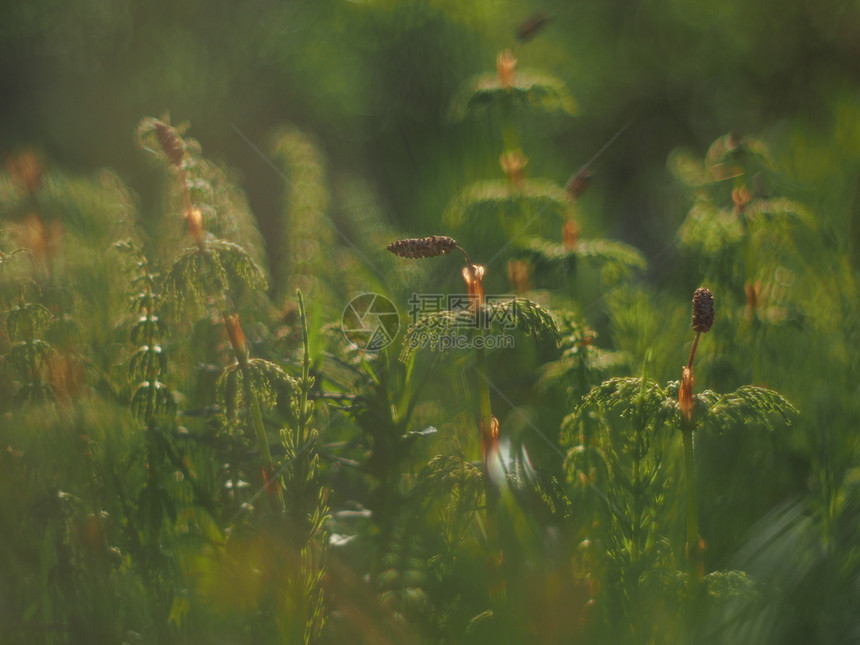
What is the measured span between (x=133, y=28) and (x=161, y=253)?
376mm

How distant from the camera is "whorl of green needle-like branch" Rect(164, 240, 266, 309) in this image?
297mm

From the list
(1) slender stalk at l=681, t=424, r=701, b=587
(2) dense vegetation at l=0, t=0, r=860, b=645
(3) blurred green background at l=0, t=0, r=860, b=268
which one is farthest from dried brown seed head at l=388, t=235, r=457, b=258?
(3) blurred green background at l=0, t=0, r=860, b=268

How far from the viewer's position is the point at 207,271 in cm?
30

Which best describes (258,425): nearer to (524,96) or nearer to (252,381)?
(252,381)

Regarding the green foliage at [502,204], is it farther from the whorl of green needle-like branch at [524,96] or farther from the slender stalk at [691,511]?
the slender stalk at [691,511]

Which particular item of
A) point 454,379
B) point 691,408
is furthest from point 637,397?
point 454,379

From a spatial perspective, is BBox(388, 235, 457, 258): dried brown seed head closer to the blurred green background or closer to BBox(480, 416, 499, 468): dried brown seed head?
BBox(480, 416, 499, 468): dried brown seed head

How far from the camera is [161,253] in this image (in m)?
0.52

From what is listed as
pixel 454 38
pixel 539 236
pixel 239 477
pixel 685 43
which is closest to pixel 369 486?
pixel 239 477

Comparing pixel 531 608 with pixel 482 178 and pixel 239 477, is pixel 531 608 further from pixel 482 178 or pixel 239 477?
pixel 482 178

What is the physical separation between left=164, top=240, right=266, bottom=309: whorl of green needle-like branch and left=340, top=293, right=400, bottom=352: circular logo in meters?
0.07

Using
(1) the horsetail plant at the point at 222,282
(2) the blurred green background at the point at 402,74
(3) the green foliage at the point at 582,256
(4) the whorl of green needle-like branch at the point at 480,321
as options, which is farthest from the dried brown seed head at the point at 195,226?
(2) the blurred green background at the point at 402,74

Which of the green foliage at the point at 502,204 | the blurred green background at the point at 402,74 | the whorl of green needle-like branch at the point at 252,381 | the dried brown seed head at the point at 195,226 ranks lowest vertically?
the whorl of green needle-like branch at the point at 252,381

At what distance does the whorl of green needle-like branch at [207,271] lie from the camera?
297mm
